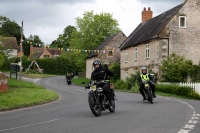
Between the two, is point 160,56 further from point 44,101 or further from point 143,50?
point 44,101

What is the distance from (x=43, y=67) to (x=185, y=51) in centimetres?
4799

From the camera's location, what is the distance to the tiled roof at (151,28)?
39.6m

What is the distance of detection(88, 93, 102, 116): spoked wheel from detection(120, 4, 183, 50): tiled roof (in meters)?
27.8

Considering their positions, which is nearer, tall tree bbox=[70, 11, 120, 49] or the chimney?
the chimney

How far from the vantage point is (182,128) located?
356 inches

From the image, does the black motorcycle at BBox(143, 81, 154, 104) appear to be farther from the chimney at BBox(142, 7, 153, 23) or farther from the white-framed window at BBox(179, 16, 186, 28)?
the chimney at BBox(142, 7, 153, 23)

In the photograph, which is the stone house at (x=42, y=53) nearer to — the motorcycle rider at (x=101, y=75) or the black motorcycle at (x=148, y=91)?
the black motorcycle at (x=148, y=91)

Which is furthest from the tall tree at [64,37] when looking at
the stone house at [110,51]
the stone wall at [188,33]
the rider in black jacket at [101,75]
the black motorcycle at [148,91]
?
the rider in black jacket at [101,75]

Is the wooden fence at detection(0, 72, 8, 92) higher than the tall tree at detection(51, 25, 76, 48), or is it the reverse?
the tall tree at detection(51, 25, 76, 48)

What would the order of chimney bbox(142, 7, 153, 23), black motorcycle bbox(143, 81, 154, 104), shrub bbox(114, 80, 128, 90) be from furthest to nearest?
chimney bbox(142, 7, 153, 23) → shrub bbox(114, 80, 128, 90) → black motorcycle bbox(143, 81, 154, 104)

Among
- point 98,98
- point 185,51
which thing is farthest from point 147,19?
point 98,98

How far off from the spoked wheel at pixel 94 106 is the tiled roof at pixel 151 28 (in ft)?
91.1

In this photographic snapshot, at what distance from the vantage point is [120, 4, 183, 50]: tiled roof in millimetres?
39625

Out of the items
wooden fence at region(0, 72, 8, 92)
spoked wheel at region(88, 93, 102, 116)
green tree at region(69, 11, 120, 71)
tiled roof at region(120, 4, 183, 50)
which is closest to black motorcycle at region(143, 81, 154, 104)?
spoked wheel at region(88, 93, 102, 116)
